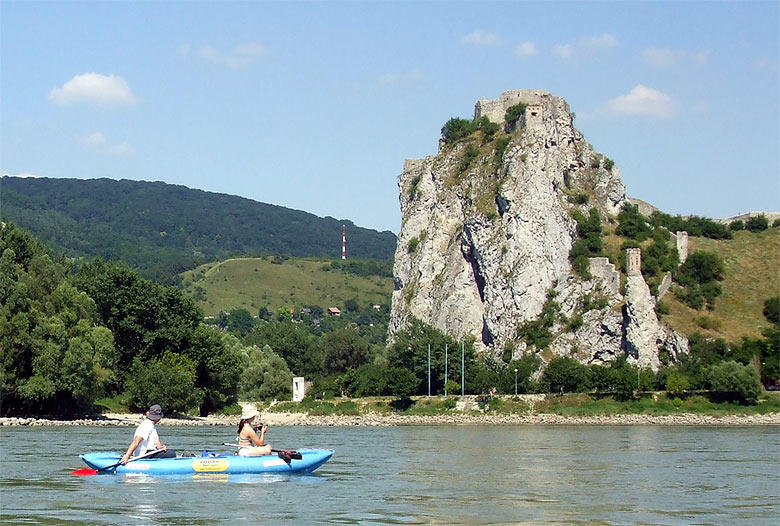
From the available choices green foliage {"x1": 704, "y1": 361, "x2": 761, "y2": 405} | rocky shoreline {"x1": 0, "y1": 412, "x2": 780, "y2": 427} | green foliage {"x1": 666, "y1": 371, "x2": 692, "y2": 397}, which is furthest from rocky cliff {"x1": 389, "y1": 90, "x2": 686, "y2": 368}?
rocky shoreline {"x1": 0, "y1": 412, "x2": 780, "y2": 427}

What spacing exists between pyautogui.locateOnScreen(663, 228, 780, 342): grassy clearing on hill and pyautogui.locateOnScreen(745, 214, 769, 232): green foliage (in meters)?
1.15

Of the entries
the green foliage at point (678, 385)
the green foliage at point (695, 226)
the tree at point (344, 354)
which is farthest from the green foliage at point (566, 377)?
the green foliage at point (695, 226)

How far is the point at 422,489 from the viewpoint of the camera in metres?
34.3

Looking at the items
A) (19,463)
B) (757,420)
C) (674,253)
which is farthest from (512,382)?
(19,463)

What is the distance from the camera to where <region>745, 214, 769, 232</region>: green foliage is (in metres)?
147

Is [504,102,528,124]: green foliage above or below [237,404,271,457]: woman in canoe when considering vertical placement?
above

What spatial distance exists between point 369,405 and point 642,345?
2995cm

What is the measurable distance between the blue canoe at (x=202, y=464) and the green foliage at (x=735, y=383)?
249 feet

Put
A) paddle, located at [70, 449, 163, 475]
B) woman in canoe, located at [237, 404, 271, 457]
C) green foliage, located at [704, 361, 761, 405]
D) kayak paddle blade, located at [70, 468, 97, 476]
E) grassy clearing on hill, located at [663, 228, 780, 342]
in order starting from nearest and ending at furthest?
paddle, located at [70, 449, 163, 475] < kayak paddle blade, located at [70, 468, 97, 476] < woman in canoe, located at [237, 404, 271, 457] < green foliage, located at [704, 361, 761, 405] < grassy clearing on hill, located at [663, 228, 780, 342]

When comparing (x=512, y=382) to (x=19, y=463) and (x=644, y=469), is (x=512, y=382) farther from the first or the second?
(x=19, y=463)

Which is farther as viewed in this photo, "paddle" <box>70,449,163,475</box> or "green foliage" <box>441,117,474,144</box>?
"green foliage" <box>441,117,474,144</box>

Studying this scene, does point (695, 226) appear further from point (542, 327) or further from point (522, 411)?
point (522, 411)

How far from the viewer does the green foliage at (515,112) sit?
445 ft

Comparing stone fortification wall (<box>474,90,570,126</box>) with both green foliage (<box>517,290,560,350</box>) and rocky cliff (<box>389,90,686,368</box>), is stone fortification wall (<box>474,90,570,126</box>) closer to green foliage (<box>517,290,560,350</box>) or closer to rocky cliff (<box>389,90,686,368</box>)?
rocky cliff (<box>389,90,686,368</box>)
